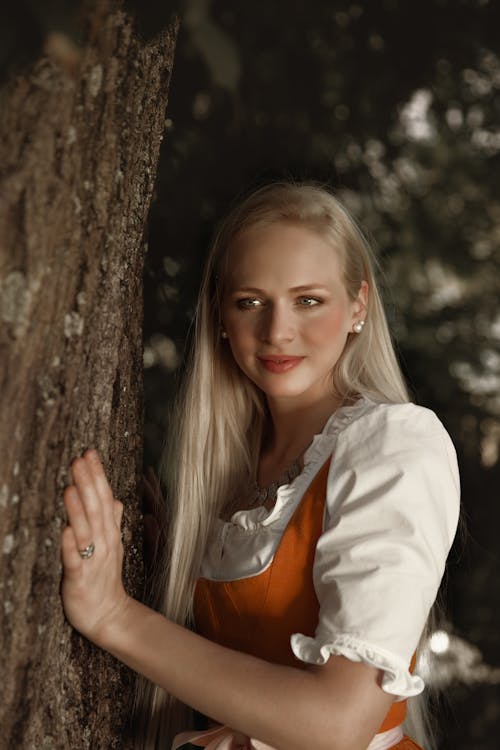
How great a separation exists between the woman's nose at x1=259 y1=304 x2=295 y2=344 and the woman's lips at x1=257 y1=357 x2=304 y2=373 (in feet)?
0.15

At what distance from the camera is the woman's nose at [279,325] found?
1.64m

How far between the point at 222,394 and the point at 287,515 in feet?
1.69

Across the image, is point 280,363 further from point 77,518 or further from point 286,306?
point 77,518

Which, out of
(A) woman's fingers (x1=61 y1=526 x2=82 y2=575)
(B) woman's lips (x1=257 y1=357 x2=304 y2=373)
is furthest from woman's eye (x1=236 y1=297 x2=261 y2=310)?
(A) woman's fingers (x1=61 y1=526 x2=82 y2=575)

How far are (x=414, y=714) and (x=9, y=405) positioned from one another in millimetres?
1332

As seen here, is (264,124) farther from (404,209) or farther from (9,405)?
(9,405)

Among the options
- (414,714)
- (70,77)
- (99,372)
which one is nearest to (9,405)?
(99,372)

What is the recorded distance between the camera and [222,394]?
77.6 inches

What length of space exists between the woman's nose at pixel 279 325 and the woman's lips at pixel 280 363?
0.15ft

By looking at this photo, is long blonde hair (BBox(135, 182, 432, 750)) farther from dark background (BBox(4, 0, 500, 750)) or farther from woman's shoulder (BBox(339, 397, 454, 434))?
dark background (BBox(4, 0, 500, 750))

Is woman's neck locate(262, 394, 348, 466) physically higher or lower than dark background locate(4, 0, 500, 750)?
lower

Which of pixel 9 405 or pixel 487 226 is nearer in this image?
pixel 9 405

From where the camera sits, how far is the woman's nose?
164 cm

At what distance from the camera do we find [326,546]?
53.0 inches
